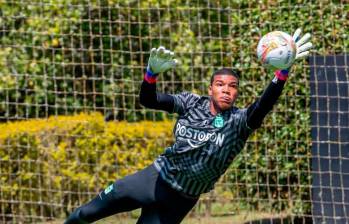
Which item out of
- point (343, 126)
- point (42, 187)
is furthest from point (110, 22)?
point (343, 126)

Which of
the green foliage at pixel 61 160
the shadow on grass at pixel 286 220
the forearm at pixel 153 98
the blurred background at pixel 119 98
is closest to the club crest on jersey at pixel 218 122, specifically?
the forearm at pixel 153 98

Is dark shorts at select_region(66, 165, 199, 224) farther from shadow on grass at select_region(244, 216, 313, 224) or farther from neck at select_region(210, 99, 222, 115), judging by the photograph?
shadow on grass at select_region(244, 216, 313, 224)

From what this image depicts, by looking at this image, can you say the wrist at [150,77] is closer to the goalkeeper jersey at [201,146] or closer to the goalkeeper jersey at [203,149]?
the goalkeeper jersey at [201,146]

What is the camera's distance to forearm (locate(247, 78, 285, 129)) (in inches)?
250

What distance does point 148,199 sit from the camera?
6781 mm

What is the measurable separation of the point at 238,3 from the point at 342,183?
2147mm

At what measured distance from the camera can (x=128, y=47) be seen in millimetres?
10766

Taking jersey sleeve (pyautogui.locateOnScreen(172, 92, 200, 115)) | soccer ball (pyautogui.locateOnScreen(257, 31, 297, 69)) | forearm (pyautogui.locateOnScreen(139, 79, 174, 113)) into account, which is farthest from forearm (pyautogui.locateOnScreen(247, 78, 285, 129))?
forearm (pyautogui.locateOnScreen(139, 79, 174, 113))

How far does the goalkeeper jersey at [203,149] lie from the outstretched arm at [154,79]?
0.70 ft

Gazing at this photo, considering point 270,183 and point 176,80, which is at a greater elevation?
point 176,80

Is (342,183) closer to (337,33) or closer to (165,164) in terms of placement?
(337,33)

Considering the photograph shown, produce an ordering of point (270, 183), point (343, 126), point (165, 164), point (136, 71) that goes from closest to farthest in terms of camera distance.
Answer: point (165, 164), point (343, 126), point (270, 183), point (136, 71)

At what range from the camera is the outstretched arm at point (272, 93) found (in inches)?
250

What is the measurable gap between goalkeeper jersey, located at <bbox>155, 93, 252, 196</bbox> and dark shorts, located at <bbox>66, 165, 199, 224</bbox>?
0.07 metres
